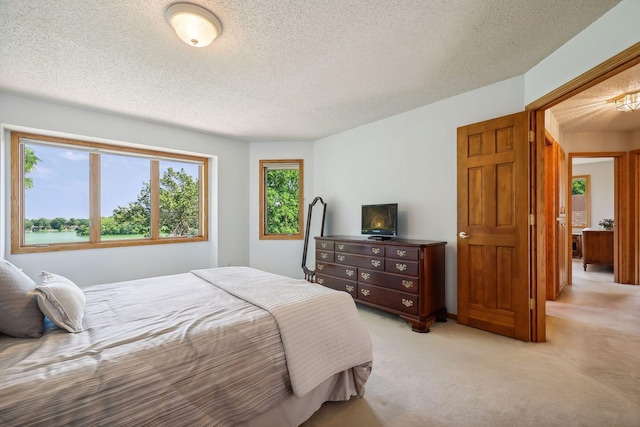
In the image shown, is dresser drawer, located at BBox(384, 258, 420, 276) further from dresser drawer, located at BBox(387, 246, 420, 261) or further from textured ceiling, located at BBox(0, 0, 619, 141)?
textured ceiling, located at BBox(0, 0, 619, 141)

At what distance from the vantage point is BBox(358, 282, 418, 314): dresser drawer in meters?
2.86

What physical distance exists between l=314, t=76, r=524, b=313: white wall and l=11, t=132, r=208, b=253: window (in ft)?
Answer: 7.96

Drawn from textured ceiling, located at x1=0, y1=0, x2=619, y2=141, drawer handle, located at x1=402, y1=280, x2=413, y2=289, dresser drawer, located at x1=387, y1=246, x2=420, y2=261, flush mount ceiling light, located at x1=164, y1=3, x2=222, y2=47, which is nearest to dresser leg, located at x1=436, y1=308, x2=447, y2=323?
drawer handle, located at x1=402, y1=280, x2=413, y2=289

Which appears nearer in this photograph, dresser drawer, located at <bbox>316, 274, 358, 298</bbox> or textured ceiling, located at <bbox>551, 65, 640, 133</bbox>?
textured ceiling, located at <bbox>551, 65, 640, 133</bbox>

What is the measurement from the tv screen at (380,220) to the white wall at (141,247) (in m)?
2.28

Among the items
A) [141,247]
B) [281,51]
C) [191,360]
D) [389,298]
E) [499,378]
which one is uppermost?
[281,51]

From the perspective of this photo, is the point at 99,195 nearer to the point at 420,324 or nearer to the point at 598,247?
the point at 420,324

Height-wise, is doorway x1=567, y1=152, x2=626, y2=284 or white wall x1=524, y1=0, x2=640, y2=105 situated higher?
white wall x1=524, y1=0, x2=640, y2=105

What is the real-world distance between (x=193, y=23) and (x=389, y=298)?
2.95 meters

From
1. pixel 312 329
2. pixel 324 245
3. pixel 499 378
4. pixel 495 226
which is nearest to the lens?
pixel 312 329

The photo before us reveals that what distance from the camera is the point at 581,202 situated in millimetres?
7461

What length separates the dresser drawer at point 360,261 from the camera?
10.3ft

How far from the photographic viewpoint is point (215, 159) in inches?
183

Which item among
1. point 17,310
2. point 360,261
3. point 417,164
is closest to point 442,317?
point 360,261
